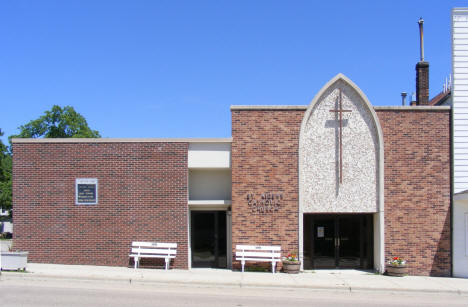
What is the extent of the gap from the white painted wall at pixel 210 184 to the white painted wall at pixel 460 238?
7936mm

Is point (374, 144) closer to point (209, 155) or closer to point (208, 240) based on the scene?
point (209, 155)

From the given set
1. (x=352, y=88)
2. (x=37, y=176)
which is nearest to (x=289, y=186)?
(x=352, y=88)

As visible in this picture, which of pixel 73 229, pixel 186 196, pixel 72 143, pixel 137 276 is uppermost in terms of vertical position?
pixel 72 143

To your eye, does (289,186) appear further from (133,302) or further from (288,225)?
(133,302)

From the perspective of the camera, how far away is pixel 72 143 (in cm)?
1591

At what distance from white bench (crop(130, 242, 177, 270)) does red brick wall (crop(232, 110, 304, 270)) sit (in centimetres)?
216

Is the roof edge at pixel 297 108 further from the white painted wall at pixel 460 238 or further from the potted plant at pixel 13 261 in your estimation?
the potted plant at pixel 13 261

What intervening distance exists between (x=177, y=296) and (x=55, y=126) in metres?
41.7

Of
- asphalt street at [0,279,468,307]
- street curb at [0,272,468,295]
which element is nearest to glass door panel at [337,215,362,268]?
street curb at [0,272,468,295]

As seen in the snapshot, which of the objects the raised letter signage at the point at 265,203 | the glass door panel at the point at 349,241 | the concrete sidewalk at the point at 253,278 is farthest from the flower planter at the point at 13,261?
the glass door panel at the point at 349,241

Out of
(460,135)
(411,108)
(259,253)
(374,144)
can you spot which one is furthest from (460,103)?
(259,253)

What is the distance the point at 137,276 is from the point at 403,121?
403 inches

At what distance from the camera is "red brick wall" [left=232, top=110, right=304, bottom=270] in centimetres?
1571

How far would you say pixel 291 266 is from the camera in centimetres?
1528
